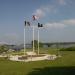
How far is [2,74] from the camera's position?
18.4 metres

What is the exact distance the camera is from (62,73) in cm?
1833

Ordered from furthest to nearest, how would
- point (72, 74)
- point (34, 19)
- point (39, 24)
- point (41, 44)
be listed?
1. point (41, 44)
2. point (39, 24)
3. point (34, 19)
4. point (72, 74)

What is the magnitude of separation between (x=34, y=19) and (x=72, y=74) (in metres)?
20.3

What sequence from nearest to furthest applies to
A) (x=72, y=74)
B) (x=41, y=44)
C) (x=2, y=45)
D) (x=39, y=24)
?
(x=72, y=74), (x=39, y=24), (x=2, y=45), (x=41, y=44)

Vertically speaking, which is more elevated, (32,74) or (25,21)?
(25,21)

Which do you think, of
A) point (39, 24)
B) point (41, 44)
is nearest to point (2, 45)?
point (39, 24)

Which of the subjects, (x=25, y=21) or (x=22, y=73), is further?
(x=25, y=21)

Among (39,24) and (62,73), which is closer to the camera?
(62,73)

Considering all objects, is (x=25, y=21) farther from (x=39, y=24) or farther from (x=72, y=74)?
(x=72, y=74)

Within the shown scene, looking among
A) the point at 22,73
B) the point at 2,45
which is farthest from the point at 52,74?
the point at 2,45

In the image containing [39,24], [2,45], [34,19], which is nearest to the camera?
[34,19]

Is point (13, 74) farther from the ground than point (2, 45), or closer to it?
closer to it

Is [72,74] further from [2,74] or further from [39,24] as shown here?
[39,24]

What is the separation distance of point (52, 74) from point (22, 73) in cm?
221
